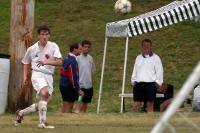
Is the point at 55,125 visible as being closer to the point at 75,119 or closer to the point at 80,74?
the point at 75,119

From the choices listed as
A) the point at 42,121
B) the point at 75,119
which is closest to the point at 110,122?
the point at 75,119

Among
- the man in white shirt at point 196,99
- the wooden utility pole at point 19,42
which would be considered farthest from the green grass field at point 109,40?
the man in white shirt at point 196,99

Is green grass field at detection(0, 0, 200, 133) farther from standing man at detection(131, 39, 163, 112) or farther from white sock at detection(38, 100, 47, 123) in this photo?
white sock at detection(38, 100, 47, 123)

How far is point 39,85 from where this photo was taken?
13.1 metres

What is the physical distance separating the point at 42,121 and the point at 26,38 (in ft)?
15.2

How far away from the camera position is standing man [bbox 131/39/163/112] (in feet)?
60.1

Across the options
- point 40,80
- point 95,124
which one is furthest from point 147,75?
point 40,80

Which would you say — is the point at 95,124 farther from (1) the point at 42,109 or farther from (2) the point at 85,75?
(2) the point at 85,75

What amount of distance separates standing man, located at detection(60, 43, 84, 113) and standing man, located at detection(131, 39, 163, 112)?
1.52 m

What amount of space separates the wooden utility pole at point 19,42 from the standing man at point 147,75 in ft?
8.45

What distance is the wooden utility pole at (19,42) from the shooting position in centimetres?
1759

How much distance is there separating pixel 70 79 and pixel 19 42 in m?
1.41

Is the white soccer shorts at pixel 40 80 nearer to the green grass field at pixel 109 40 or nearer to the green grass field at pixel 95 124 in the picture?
the green grass field at pixel 95 124

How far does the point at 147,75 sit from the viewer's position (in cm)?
1836
